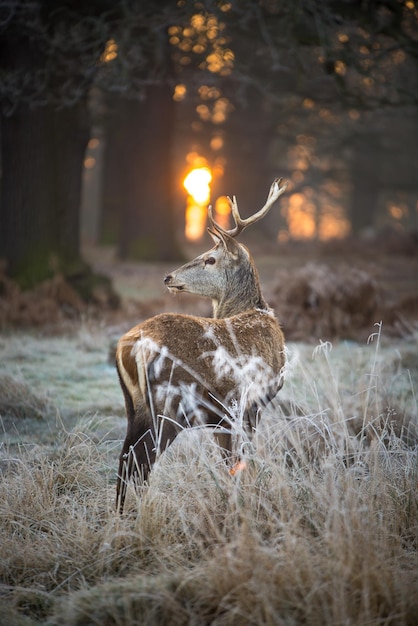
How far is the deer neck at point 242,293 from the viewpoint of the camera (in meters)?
4.77

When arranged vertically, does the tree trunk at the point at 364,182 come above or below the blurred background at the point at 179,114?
below

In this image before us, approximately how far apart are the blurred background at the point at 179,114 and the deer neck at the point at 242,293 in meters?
3.07

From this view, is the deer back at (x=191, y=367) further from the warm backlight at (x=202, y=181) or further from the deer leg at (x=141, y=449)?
the warm backlight at (x=202, y=181)

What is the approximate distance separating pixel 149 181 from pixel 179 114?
5.98 meters

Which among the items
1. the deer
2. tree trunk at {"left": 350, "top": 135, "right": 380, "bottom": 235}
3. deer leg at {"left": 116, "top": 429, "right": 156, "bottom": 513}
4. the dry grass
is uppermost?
the deer

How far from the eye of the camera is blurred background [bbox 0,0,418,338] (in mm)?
9930

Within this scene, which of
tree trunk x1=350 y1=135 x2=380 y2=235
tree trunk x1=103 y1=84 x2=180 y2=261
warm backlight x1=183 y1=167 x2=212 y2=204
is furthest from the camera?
tree trunk x1=350 y1=135 x2=380 y2=235

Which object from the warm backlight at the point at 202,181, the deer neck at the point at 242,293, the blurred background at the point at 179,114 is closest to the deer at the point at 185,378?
the deer neck at the point at 242,293

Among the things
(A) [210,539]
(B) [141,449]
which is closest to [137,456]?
(B) [141,449]

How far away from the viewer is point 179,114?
22359mm

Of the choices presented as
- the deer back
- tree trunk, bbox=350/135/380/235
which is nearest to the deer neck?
the deer back

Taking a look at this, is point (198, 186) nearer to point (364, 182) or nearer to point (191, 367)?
point (364, 182)

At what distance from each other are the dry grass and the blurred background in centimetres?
437

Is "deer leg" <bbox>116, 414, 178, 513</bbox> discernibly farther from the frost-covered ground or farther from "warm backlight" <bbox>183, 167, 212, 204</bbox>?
"warm backlight" <bbox>183, 167, 212, 204</bbox>
